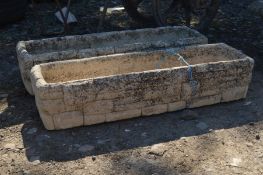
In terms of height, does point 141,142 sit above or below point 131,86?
below

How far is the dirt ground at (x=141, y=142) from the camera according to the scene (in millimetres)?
3520

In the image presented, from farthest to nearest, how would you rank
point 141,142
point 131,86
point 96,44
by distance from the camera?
point 96,44 → point 131,86 → point 141,142

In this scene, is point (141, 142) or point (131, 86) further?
point (131, 86)

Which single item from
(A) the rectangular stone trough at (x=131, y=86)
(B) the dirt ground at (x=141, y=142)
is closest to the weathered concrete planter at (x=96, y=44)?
(A) the rectangular stone trough at (x=131, y=86)

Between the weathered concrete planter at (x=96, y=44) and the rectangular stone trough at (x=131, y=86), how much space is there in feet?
0.53

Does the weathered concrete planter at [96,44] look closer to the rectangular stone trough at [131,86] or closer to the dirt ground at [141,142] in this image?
the rectangular stone trough at [131,86]

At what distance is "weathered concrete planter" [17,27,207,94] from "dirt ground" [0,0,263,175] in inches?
17.5

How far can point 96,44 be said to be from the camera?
5.06m

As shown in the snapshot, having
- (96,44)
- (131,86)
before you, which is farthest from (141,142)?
(96,44)

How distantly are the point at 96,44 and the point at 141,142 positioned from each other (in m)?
1.66

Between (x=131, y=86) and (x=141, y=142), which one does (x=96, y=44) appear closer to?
(x=131, y=86)

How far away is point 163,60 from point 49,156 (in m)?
1.77

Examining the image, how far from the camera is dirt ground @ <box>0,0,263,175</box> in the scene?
3520 mm

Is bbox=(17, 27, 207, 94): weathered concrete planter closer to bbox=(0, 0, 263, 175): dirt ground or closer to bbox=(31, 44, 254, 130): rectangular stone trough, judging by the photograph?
bbox=(31, 44, 254, 130): rectangular stone trough
